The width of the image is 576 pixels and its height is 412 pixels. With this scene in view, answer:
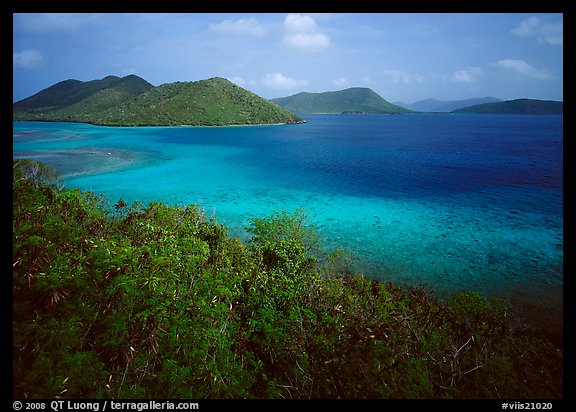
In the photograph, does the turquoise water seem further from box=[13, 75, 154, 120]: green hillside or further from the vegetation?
box=[13, 75, 154, 120]: green hillside

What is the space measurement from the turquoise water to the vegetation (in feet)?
23.7

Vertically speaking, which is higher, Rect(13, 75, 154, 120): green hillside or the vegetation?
Rect(13, 75, 154, 120): green hillside

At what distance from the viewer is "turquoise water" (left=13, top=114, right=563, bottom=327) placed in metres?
15.7

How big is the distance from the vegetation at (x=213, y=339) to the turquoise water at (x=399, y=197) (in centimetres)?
721

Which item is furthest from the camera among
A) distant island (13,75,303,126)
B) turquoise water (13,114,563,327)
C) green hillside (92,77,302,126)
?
distant island (13,75,303,126)

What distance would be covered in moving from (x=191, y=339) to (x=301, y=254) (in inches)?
256

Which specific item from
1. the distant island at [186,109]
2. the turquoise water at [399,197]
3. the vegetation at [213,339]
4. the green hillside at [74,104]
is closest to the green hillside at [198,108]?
the distant island at [186,109]

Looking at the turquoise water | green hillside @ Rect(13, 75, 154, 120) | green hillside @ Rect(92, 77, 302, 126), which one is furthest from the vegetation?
green hillside @ Rect(13, 75, 154, 120)

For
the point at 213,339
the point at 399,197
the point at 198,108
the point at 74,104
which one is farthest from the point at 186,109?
the point at 213,339

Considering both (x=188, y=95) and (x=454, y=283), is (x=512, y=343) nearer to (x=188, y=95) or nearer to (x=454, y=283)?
(x=454, y=283)

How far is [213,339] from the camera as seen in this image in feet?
21.8

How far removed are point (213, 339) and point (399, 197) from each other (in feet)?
87.0

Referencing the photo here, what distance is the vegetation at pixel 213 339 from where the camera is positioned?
5457mm

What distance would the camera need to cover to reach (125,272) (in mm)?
7230
